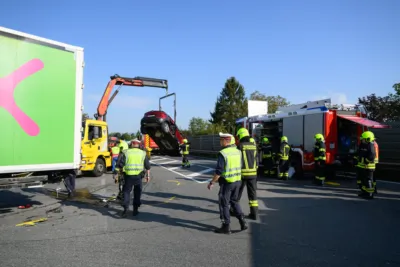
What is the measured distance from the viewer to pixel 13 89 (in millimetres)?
6180

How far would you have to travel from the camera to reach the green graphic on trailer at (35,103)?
20.1 feet

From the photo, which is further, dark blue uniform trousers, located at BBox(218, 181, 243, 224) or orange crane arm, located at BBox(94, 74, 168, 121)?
orange crane arm, located at BBox(94, 74, 168, 121)

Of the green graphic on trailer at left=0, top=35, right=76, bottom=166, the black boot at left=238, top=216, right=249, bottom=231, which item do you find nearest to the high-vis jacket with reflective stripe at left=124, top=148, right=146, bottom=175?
the green graphic on trailer at left=0, top=35, right=76, bottom=166

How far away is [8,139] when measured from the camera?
20.2 ft

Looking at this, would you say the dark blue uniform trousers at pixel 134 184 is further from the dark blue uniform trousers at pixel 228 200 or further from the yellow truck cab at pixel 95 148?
the yellow truck cab at pixel 95 148

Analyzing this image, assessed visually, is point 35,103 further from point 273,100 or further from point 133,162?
point 273,100

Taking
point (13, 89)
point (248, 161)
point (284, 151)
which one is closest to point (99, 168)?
point (284, 151)

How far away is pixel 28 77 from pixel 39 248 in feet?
11.3

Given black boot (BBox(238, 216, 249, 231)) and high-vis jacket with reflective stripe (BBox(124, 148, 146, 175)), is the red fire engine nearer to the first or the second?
black boot (BBox(238, 216, 249, 231))

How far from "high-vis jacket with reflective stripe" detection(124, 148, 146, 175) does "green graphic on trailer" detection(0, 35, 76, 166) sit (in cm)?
136

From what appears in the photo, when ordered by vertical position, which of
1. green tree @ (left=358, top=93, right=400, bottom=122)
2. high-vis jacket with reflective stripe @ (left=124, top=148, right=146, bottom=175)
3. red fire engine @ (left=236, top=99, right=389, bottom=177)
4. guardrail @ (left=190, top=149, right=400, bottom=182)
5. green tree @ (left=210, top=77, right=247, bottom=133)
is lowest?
guardrail @ (left=190, top=149, right=400, bottom=182)

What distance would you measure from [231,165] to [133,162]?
2.43 m

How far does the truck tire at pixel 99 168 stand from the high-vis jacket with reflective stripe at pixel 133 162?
7.48m

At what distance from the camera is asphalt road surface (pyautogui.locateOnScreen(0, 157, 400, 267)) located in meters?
4.40
